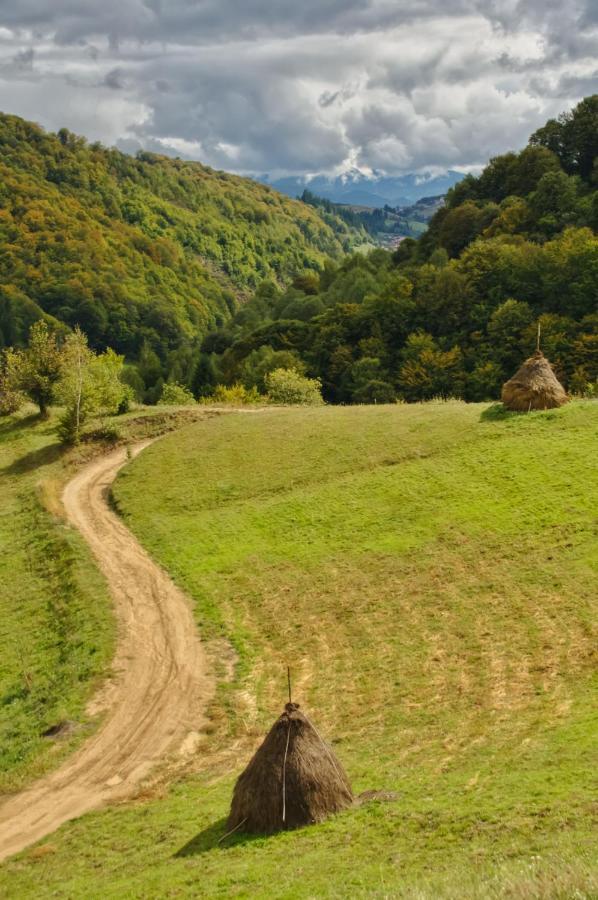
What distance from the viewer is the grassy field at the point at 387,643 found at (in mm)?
13719

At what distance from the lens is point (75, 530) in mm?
38375

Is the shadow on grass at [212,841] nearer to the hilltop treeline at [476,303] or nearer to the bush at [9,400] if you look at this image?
the bush at [9,400]

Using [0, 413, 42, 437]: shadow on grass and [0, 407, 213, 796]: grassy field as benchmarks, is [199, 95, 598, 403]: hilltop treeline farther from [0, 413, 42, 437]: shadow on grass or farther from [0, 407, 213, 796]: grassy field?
[0, 407, 213, 796]: grassy field

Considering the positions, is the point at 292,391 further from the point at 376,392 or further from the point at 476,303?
the point at 476,303

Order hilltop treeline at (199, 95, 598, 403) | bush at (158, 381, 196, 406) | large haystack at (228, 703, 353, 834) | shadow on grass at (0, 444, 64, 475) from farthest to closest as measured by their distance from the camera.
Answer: bush at (158, 381, 196, 406) → hilltop treeline at (199, 95, 598, 403) → shadow on grass at (0, 444, 64, 475) → large haystack at (228, 703, 353, 834)

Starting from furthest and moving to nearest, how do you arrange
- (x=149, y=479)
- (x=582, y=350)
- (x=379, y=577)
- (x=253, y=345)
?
(x=253, y=345), (x=582, y=350), (x=149, y=479), (x=379, y=577)

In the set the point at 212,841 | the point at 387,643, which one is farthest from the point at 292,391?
the point at 212,841

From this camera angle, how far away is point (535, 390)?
41250mm

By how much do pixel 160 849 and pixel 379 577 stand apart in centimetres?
1589

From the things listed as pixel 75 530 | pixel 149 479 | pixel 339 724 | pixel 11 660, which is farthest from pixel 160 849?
pixel 149 479

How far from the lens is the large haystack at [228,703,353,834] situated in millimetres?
15789

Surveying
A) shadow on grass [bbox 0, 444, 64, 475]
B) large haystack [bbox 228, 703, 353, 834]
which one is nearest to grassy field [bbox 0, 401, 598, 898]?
large haystack [bbox 228, 703, 353, 834]

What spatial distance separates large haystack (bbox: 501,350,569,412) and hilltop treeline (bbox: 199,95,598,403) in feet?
92.8

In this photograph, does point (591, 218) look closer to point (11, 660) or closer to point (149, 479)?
point (149, 479)
